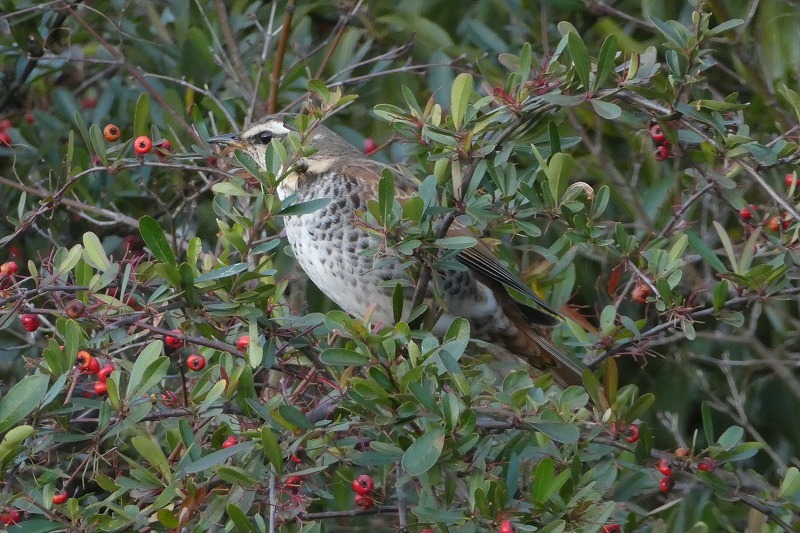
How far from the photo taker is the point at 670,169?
4.59 meters

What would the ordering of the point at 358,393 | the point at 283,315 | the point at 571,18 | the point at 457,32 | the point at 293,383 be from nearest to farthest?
the point at 358,393, the point at 283,315, the point at 293,383, the point at 571,18, the point at 457,32

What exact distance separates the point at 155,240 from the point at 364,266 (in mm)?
1213

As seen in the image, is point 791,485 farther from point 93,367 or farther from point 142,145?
point 142,145

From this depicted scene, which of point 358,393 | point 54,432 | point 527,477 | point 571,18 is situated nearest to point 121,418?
point 54,432

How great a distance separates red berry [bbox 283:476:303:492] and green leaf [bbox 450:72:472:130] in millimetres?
866

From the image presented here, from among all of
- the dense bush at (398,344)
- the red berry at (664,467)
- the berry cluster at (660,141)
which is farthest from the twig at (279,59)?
the red berry at (664,467)

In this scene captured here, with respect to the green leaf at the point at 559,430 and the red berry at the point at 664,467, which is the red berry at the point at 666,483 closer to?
the red berry at the point at 664,467

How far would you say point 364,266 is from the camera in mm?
3564

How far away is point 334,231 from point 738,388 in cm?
200

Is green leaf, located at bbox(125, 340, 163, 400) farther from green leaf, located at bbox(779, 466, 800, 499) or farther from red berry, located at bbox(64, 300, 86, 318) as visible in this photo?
green leaf, located at bbox(779, 466, 800, 499)

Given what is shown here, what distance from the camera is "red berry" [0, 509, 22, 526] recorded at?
2276mm

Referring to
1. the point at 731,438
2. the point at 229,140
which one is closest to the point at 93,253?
the point at 229,140

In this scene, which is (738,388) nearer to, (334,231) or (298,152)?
(334,231)

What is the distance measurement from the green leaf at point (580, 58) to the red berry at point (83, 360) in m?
1.25
